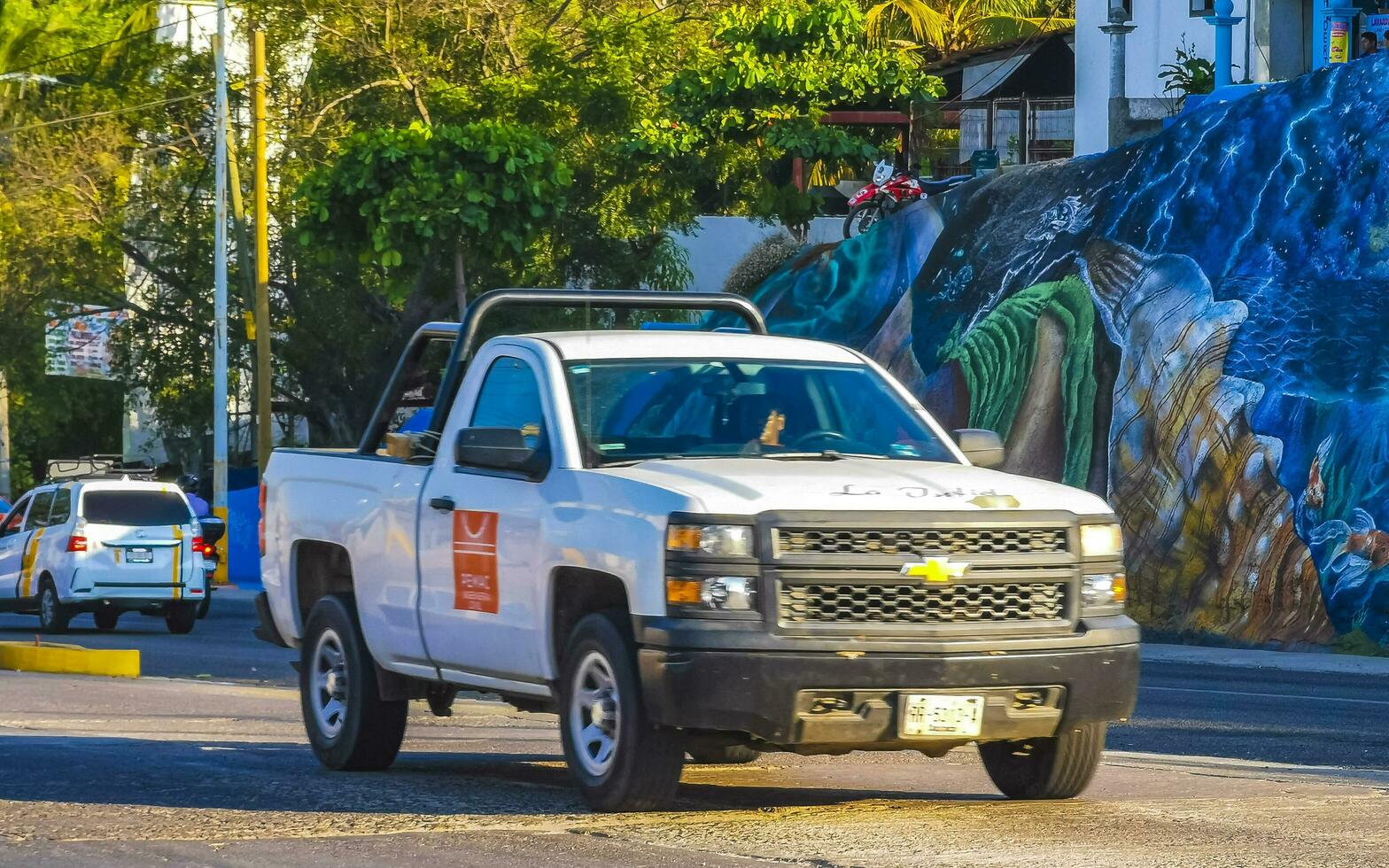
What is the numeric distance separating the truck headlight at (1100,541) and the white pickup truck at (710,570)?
14mm

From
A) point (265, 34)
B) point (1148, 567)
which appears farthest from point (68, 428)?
point (1148, 567)

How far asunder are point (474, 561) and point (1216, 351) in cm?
1777

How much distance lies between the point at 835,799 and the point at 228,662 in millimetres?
11691

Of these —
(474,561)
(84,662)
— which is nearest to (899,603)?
(474,561)

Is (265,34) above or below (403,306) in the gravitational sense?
above

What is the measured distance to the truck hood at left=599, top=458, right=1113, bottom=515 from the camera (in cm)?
805

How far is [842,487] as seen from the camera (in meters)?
8.20

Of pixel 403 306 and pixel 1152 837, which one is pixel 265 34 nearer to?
pixel 403 306

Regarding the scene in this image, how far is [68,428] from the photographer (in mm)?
58625

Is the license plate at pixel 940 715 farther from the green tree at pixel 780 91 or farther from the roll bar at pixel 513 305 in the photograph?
the green tree at pixel 780 91

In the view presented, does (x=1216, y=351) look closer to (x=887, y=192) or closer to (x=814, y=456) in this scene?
(x=887, y=192)

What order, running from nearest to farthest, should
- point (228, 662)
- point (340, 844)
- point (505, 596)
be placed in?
point (340, 844)
point (505, 596)
point (228, 662)

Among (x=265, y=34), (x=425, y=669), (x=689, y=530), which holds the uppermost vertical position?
(x=265, y=34)

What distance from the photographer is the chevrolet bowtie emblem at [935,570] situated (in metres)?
8.03
